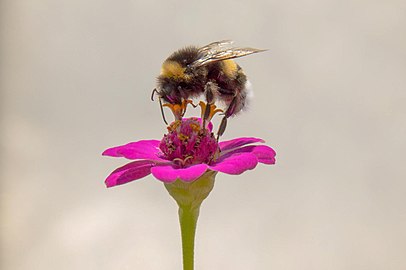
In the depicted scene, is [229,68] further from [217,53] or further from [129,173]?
[129,173]

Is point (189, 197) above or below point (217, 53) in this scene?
below

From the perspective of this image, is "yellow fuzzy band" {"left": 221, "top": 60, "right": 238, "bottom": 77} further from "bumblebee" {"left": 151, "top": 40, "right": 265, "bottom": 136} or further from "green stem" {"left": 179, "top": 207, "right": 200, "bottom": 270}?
"green stem" {"left": 179, "top": 207, "right": 200, "bottom": 270}

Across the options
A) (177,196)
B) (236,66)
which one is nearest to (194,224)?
(177,196)

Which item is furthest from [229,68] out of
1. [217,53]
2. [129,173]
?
[129,173]

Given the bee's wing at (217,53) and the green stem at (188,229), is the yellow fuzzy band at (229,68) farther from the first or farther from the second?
the green stem at (188,229)

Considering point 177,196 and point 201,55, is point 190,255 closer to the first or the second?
point 177,196

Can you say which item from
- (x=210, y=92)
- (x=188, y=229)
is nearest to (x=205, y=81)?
(x=210, y=92)
